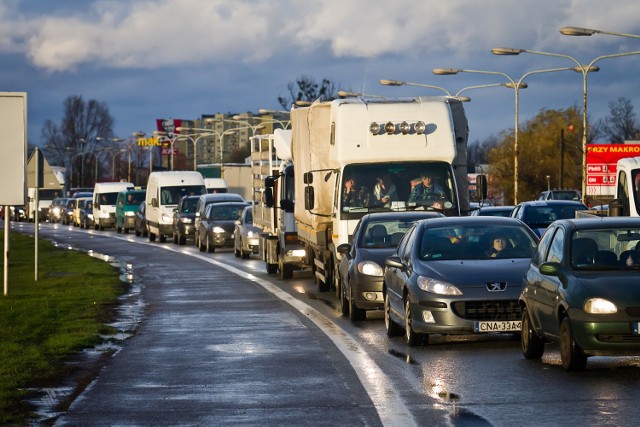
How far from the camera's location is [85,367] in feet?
49.6

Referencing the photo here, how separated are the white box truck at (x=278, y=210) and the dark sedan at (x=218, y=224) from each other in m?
9.95

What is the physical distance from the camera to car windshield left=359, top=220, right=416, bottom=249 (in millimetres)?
21531

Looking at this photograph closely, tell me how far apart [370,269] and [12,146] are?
29.1 ft

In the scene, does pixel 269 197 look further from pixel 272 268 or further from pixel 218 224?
pixel 218 224

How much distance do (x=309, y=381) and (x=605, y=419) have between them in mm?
3548

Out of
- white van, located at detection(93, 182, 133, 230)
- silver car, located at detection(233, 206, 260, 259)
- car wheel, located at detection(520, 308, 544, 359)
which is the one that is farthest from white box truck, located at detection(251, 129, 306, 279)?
white van, located at detection(93, 182, 133, 230)

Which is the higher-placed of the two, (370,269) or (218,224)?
(370,269)

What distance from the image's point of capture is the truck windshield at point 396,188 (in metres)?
24.5

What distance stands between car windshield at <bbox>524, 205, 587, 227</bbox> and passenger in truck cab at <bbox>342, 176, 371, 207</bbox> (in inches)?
424

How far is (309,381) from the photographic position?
44.0 feet

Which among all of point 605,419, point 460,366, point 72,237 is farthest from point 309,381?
point 72,237

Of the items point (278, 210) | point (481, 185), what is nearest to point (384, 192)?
point (481, 185)

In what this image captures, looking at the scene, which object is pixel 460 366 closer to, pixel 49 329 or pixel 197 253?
pixel 49 329

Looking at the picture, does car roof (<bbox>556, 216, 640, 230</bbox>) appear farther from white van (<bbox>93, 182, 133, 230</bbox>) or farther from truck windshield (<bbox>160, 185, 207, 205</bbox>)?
white van (<bbox>93, 182, 133, 230</bbox>)
